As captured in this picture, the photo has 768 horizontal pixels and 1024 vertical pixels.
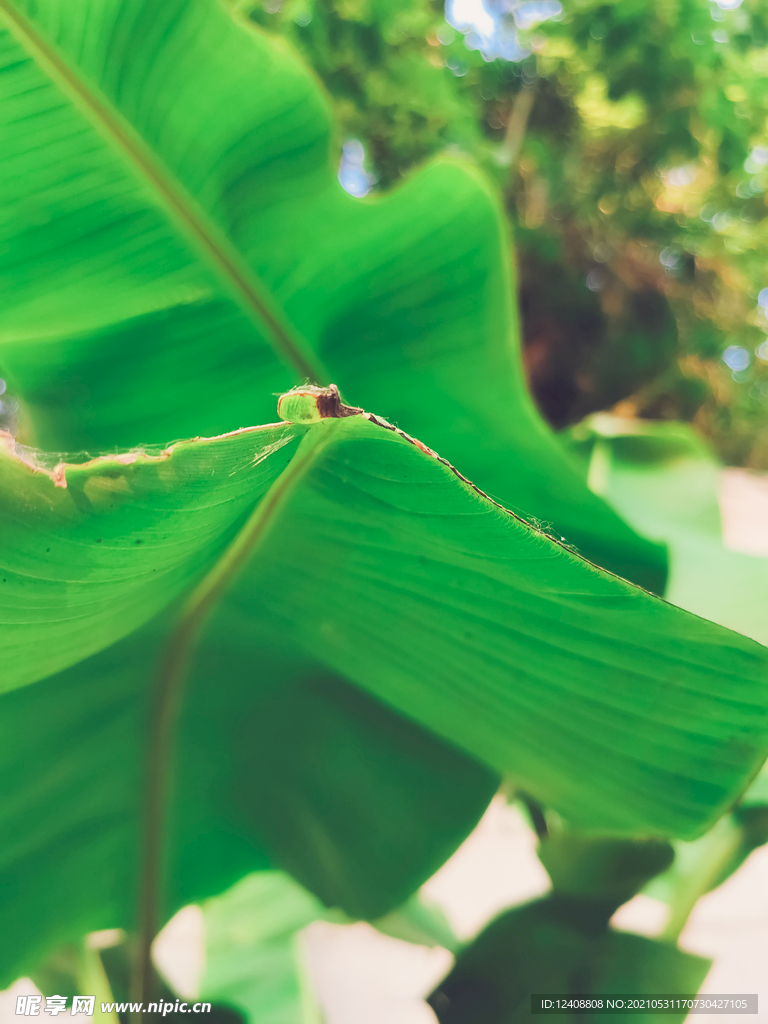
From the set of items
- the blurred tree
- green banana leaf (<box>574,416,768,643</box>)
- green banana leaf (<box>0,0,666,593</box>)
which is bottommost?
green banana leaf (<box>574,416,768,643</box>)

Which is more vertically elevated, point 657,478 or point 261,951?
point 657,478

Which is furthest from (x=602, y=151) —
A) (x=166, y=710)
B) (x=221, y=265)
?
(x=166, y=710)

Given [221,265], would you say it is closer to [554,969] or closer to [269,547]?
[269,547]

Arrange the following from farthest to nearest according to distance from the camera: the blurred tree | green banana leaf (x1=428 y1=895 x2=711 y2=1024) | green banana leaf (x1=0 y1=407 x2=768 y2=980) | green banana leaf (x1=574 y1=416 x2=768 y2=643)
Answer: the blurred tree < green banana leaf (x1=574 y1=416 x2=768 y2=643) < green banana leaf (x1=428 y1=895 x2=711 y2=1024) < green banana leaf (x1=0 y1=407 x2=768 y2=980)

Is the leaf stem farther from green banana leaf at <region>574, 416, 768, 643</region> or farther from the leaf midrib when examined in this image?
green banana leaf at <region>574, 416, 768, 643</region>

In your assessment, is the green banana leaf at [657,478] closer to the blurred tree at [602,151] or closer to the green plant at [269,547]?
the green plant at [269,547]

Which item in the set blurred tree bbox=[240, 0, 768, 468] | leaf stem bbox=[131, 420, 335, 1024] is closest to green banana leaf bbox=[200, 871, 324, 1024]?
leaf stem bbox=[131, 420, 335, 1024]

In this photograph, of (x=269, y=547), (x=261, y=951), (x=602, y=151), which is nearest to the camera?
(x=269, y=547)
